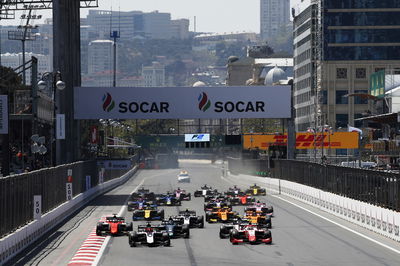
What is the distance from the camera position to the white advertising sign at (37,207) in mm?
36312

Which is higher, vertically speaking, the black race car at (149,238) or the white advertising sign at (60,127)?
the white advertising sign at (60,127)

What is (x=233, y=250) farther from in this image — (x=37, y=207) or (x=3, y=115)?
(x=3, y=115)

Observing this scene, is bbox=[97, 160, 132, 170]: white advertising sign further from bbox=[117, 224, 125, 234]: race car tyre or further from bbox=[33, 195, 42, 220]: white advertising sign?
bbox=[117, 224, 125, 234]: race car tyre

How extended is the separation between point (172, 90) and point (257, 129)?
102 metres

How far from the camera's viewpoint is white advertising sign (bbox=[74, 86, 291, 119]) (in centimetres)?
7056

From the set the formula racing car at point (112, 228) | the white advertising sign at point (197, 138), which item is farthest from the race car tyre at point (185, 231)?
the white advertising sign at point (197, 138)

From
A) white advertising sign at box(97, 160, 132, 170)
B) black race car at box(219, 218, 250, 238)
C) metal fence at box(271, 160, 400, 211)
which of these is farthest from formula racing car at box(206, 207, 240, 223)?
white advertising sign at box(97, 160, 132, 170)

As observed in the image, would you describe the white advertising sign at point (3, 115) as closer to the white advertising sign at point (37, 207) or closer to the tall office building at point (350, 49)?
the white advertising sign at point (37, 207)

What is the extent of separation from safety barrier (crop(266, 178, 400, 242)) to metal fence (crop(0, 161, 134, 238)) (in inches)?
494

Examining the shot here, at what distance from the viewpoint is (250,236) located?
33.1 metres

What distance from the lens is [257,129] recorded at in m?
172

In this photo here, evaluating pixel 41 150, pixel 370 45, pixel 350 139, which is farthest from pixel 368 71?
pixel 41 150

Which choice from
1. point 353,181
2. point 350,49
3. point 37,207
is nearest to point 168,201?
point 353,181

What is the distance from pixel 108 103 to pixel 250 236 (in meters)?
38.8
